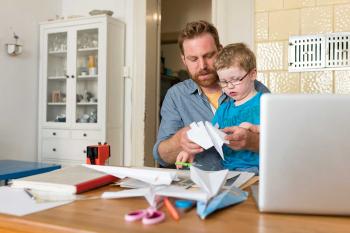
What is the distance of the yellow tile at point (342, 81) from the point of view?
163 centimetres

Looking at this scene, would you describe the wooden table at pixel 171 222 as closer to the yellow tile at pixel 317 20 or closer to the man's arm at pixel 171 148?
the man's arm at pixel 171 148

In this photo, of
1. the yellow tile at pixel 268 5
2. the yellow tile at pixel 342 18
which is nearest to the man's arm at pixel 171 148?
the yellow tile at pixel 268 5

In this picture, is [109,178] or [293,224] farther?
[109,178]

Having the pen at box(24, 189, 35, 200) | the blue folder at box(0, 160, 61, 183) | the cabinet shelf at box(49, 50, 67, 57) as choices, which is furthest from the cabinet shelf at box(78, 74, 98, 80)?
the pen at box(24, 189, 35, 200)

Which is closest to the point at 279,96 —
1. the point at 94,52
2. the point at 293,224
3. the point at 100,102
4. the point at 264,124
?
the point at 264,124

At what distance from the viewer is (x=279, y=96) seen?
0.64 metres

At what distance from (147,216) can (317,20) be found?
53.4 inches

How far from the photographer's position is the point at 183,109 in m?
1.69

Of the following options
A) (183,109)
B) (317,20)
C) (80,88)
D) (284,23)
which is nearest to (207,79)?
(183,109)

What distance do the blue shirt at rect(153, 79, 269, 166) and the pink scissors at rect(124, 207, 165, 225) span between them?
986 mm

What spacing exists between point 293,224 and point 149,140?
9.08 ft

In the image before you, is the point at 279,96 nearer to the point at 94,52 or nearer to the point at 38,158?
the point at 94,52

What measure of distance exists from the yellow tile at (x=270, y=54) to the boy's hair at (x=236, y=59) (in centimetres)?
37

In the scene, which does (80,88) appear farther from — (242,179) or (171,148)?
(242,179)
